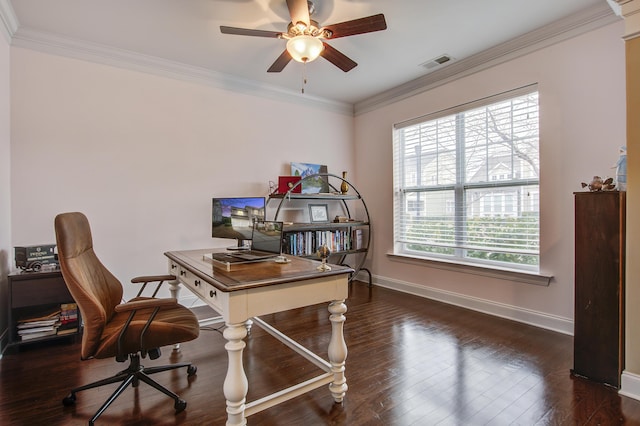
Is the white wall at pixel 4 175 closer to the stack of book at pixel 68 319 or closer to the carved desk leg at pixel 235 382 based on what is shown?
the stack of book at pixel 68 319

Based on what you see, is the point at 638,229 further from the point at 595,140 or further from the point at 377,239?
the point at 377,239

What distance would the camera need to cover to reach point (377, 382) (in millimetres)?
2084

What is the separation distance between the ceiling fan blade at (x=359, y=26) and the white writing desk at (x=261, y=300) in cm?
166

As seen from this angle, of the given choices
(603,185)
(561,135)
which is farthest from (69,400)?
(561,135)

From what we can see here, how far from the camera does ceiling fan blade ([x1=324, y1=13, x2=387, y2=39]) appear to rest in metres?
2.15

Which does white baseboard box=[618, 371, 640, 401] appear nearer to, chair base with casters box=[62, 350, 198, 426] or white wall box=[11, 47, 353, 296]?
chair base with casters box=[62, 350, 198, 426]

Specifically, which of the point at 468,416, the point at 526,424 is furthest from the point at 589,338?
the point at 468,416

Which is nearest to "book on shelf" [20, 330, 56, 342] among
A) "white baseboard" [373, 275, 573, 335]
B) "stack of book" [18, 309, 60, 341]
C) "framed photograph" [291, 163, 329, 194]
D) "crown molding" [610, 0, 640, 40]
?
"stack of book" [18, 309, 60, 341]

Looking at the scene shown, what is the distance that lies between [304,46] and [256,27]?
0.76 metres

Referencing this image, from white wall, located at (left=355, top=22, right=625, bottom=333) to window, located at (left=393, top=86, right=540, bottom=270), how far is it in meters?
0.12

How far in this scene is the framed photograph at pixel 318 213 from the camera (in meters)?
4.53

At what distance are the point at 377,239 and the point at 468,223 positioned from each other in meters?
Result: 1.40

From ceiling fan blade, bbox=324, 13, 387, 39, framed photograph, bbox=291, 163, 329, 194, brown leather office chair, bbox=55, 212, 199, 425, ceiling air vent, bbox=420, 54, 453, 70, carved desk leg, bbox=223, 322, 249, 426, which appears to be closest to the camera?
carved desk leg, bbox=223, 322, 249, 426

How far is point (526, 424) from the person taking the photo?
65.6 inches
